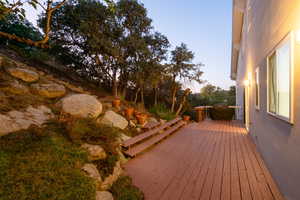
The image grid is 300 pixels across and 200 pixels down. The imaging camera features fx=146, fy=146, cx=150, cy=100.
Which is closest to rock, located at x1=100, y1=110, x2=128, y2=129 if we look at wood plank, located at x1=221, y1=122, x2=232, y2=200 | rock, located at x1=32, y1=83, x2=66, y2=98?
rock, located at x1=32, y1=83, x2=66, y2=98

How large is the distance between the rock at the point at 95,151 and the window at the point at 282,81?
8.48 feet

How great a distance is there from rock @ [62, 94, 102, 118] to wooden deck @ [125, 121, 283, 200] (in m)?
1.63

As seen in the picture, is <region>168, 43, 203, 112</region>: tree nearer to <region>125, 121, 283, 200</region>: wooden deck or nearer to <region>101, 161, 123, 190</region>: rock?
<region>125, 121, 283, 200</region>: wooden deck

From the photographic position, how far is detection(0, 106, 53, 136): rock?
2286 mm

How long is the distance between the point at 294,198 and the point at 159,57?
5.84 meters

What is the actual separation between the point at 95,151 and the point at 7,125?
1.44 m

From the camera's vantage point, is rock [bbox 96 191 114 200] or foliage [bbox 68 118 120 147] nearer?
rock [bbox 96 191 114 200]

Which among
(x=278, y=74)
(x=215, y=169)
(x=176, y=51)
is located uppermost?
(x=176, y=51)

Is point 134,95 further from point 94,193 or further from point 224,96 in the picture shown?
point 224,96

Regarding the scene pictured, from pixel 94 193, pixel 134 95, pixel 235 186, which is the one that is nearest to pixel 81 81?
pixel 134 95

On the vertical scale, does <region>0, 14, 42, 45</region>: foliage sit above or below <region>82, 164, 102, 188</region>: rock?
above

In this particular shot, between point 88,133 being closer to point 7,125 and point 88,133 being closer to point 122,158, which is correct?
point 122,158

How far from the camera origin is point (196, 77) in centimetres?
788

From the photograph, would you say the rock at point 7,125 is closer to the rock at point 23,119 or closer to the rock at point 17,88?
the rock at point 23,119
